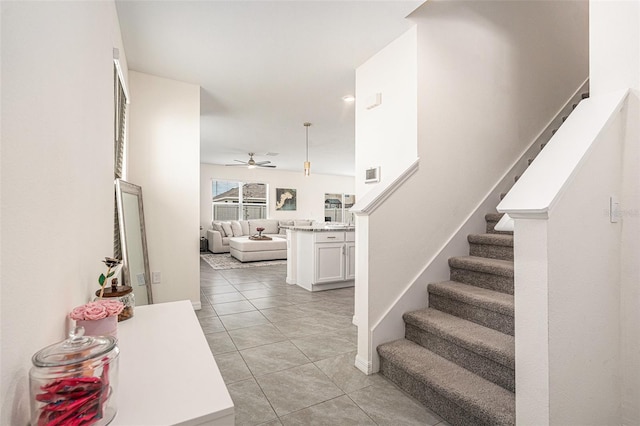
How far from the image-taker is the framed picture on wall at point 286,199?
1047cm

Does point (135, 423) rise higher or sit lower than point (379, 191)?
lower

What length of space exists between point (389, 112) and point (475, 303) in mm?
1700

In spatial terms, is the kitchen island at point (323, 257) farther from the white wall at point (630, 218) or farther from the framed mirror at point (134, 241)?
the white wall at point (630, 218)

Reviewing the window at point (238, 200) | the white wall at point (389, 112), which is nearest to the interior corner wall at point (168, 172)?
the white wall at point (389, 112)

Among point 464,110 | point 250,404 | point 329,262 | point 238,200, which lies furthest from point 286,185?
point 250,404

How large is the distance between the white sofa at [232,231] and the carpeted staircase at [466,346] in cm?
656

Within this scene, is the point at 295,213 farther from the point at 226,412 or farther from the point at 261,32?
the point at 226,412

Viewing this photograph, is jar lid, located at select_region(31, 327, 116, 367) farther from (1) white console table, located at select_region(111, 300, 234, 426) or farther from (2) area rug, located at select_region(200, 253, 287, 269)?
(2) area rug, located at select_region(200, 253, 287, 269)

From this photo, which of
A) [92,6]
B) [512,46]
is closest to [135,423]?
[92,6]

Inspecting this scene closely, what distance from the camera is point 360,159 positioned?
3100 mm

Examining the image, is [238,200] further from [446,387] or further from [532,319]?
[532,319]

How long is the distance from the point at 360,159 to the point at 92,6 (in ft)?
7.45

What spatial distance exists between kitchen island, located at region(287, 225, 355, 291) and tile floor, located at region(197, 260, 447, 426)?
313 mm

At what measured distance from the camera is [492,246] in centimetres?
248
